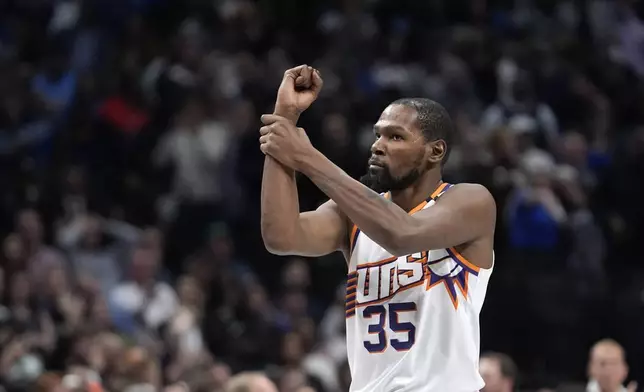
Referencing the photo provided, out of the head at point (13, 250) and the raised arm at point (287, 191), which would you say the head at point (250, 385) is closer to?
the raised arm at point (287, 191)

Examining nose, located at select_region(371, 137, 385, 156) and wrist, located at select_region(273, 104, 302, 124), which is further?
nose, located at select_region(371, 137, 385, 156)

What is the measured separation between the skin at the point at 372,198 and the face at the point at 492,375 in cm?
277

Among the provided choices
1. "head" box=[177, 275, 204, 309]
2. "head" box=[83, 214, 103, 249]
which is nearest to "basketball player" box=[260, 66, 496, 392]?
"head" box=[177, 275, 204, 309]

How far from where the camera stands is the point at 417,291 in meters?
4.82

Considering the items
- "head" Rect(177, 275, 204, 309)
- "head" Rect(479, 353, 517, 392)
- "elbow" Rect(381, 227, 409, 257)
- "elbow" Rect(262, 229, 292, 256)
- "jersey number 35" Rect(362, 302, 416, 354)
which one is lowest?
"jersey number 35" Rect(362, 302, 416, 354)

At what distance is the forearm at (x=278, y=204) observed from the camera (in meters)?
4.69

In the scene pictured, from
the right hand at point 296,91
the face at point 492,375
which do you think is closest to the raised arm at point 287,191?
the right hand at point 296,91

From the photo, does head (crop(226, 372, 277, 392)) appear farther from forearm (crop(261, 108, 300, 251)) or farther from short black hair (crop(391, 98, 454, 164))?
short black hair (crop(391, 98, 454, 164))

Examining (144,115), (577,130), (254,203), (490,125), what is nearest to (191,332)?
(254,203)

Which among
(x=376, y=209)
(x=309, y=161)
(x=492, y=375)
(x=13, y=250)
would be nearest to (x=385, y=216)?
(x=376, y=209)

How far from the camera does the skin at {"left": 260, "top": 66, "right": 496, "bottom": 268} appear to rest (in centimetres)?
451

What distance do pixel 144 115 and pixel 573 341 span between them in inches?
224

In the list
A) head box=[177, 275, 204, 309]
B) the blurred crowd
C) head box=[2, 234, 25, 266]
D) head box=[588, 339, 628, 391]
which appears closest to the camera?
head box=[588, 339, 628, 391]

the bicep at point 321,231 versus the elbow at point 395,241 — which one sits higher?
the bicep at point 321,231
